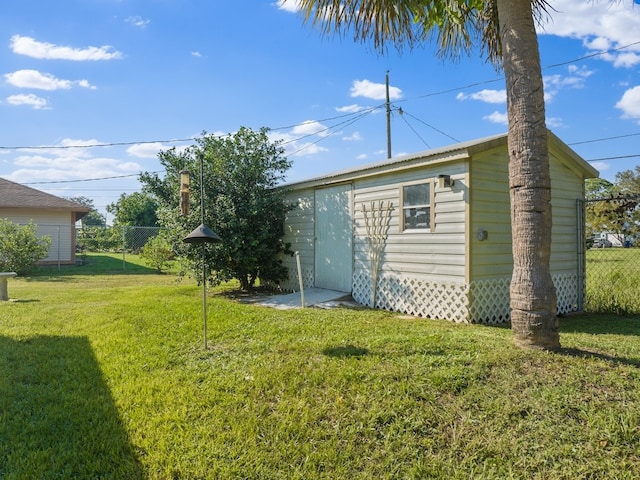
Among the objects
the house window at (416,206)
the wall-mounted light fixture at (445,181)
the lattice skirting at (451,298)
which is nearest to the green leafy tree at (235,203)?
the lattice skirting at (451,298)

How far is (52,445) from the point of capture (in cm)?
259

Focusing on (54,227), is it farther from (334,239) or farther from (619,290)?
(619,290)

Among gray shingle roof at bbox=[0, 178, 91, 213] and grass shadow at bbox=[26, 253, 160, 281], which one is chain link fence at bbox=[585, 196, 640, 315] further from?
gray shingle roof at bbox=[0, 178, 91, 213]

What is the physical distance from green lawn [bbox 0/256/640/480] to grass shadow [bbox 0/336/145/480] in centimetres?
1

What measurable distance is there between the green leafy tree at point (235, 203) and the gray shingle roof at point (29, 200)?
10.3 m

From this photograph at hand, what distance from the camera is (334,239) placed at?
821 centimetres

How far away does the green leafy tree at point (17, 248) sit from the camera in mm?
12891

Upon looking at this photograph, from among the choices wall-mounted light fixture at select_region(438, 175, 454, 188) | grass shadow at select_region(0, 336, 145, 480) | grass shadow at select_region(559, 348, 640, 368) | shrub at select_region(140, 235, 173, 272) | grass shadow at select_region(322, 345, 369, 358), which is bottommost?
grass shadow at select_region(0, 336, 145, 480)

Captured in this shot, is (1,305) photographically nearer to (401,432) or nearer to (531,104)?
(401,432)

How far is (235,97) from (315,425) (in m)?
9.90

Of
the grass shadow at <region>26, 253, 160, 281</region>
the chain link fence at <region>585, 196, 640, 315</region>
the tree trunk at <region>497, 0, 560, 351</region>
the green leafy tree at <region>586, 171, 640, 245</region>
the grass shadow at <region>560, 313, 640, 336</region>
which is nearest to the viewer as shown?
the tree trunk at <region>497, 0, 560, 351</region>

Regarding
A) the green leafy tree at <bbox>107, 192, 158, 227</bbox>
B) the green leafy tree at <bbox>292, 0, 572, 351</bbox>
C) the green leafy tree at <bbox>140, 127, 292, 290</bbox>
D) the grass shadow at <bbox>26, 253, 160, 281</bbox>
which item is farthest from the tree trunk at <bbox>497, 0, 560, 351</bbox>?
the green leafy tree at <bbox>107, 192, 158, 227</bbox>

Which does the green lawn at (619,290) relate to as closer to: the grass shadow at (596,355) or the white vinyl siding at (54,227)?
the grass shadow at (596,355)

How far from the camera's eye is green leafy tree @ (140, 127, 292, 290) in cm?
831
